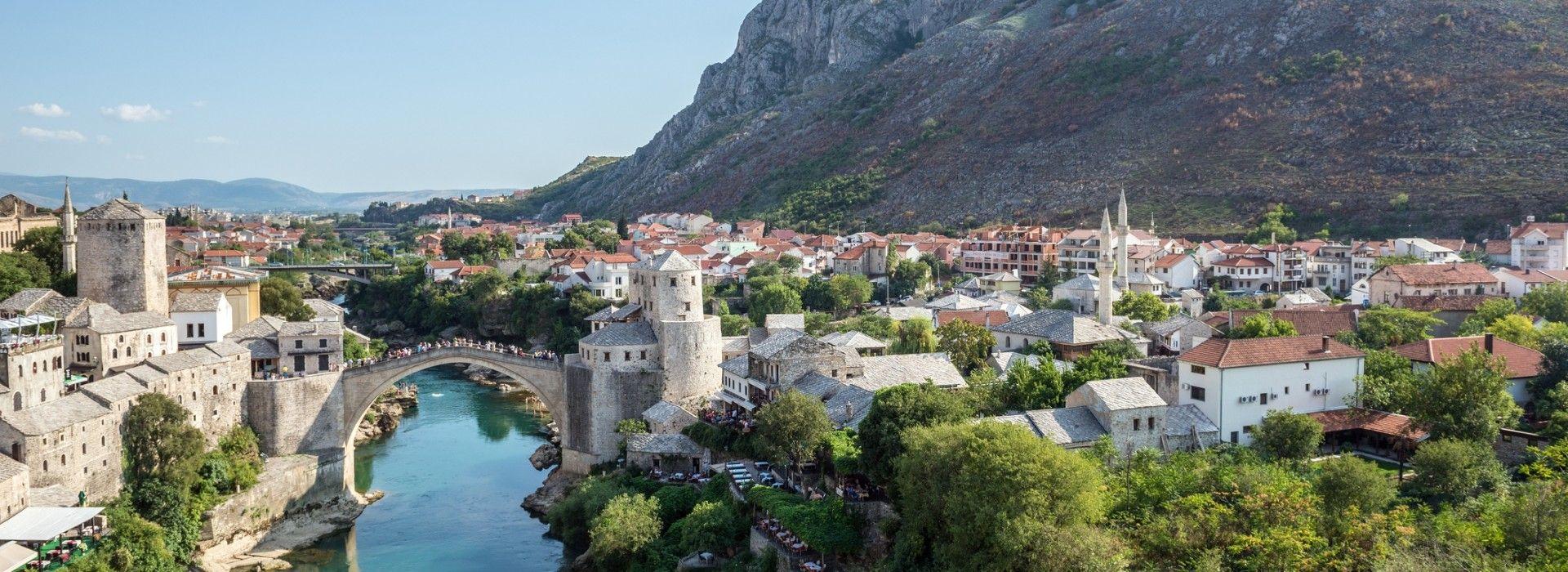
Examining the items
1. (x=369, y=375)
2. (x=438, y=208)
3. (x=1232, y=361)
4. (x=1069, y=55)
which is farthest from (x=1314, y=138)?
(x=438, y=208)

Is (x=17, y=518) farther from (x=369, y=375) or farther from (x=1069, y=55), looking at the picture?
(x=1069, y=55)

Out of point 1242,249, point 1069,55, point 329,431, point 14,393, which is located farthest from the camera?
point 1069,55

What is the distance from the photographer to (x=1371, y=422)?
98.0 feet

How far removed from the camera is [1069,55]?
10650cm

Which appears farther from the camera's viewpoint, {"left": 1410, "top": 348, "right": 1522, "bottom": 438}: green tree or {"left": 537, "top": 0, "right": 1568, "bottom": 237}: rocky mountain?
{"left": 537, "top": 0, "right": 1568, "bottom": 237}: rocky mountain

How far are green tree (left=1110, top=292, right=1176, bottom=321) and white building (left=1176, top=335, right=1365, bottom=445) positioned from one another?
15.8 m

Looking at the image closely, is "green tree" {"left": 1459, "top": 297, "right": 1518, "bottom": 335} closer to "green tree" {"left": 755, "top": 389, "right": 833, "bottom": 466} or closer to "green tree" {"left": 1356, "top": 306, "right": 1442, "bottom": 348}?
"green tree" {"left": 1356, "top": 306, "right": 1442, "bottom": 348}

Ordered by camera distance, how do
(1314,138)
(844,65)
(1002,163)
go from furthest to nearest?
1. (844,65)
2. (1002,163)
3. (1314,138)

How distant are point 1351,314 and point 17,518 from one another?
136 feet

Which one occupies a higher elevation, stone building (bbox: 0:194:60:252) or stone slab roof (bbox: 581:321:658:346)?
stone building (bbox: 0:194:60:252)

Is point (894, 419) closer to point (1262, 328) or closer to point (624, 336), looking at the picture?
point (624, 336)

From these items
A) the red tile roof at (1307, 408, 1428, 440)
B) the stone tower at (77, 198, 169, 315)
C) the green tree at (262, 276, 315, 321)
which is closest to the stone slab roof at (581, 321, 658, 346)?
the stone tower at (77, 198, 169, 315)

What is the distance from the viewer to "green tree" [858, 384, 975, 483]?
26.4 metres

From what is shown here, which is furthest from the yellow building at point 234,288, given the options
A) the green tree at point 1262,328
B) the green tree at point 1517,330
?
the green tree at point 1517,330
